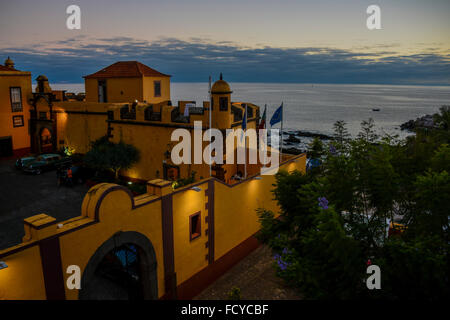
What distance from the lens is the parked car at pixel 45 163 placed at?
25.0m

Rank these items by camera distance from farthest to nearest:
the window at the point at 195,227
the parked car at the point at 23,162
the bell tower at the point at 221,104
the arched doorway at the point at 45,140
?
the arched doorway at the point at 45,140, the parked car at the point at 23,162, the bell tower at the point at 221,104, the window at the point at 195,227

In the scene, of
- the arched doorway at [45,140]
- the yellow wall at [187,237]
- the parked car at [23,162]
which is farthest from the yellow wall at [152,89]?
the yellow wall at [187,237]

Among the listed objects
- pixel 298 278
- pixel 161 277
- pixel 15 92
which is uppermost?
pixel 15 92

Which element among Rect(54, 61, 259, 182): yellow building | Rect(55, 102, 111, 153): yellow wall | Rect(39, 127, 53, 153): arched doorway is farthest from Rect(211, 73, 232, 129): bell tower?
Rect(39, 127, 53, 153): arched doorway

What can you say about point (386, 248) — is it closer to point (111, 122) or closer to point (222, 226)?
point (222, 226)

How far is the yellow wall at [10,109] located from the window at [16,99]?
250 mm

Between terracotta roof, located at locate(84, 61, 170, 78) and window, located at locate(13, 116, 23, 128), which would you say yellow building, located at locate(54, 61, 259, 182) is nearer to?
window, located at locate(13, 116, 23, 128)

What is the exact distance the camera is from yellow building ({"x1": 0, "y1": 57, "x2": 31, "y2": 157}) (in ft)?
97.5

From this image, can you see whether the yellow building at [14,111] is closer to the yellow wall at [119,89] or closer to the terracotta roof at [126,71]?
the yellow wall at [119,89]

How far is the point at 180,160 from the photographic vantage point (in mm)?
22703
